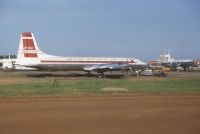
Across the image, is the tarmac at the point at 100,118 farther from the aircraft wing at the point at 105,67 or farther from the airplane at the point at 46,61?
the aircraft wing at the point at 105,67

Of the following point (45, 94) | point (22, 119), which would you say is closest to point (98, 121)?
point (22, 119)

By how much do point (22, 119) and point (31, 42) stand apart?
4093cm

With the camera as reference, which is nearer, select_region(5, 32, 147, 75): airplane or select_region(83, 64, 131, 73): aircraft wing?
select_region(5, 32, 147, 75): airplane

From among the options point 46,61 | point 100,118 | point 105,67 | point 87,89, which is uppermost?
point 46,61

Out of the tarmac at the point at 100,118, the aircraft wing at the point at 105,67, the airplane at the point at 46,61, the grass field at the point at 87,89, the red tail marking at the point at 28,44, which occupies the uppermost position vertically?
the red tail marking at the point at 28,44

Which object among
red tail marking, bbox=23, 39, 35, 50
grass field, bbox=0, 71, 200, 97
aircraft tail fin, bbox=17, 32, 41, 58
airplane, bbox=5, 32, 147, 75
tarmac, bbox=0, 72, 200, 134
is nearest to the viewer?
tarmac, bbox=0, 72, 200, 134

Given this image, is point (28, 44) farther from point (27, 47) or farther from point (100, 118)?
point (100, 118)

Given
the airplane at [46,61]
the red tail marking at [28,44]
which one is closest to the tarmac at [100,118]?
the airplane at [46,61]

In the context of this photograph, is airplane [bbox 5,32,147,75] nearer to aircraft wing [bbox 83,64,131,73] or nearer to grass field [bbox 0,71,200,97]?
aircraft wing [bbox 83,64,131,73]

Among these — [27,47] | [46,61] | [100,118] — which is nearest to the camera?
[100,118]

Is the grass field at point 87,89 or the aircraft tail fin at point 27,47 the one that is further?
the aircraft tail fin at point 27,47

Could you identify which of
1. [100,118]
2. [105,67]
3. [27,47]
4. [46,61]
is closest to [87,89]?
[100,118]

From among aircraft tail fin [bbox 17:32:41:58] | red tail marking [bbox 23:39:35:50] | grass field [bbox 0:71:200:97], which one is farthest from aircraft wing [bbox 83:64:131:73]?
grass field [bbox 0:71:200:97]

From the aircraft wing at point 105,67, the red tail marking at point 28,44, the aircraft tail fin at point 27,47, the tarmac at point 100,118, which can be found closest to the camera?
the tarmac at point 100,118
